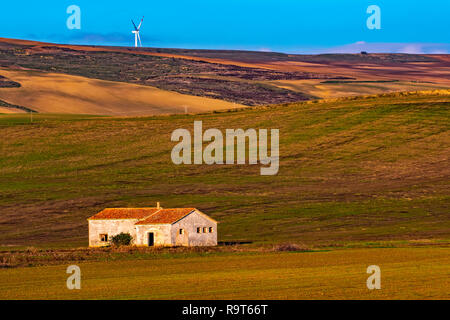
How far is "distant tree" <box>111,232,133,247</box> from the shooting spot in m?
60.3

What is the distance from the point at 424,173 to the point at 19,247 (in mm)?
42734

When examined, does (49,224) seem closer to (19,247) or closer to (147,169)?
(19,247)

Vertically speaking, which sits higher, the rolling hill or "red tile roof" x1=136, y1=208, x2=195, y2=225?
the rolling hill

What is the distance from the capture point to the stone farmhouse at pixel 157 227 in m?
59.2

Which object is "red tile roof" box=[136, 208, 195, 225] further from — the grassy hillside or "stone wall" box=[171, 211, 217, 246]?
the grassy hillside

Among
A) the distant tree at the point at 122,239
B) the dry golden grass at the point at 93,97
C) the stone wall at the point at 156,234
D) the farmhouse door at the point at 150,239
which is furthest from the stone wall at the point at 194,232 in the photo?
the dry golden grass at the point at 93,97

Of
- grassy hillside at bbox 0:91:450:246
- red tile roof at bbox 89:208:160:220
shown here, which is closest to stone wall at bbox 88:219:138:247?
red tile roof at bbox 89:208:160:220

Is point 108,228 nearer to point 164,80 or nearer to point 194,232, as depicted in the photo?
point 194,232

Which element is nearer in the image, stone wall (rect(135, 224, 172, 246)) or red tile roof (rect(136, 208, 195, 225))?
stone wall (rect(135, 224, 172, 246))

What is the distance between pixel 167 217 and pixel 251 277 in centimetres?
2435

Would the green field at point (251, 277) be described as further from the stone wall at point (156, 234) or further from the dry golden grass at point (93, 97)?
the dry golden grass at point (93, 97)

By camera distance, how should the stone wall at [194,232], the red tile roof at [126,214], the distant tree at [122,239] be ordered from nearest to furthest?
the stone wall at [194,232] → the distant tree at [122,239] → the red tile roof at [126,214]

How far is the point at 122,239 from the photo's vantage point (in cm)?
6044

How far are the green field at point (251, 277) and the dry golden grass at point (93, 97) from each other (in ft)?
287
